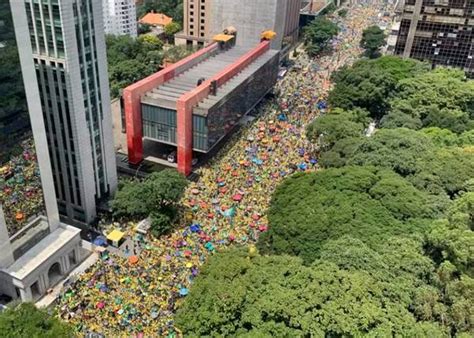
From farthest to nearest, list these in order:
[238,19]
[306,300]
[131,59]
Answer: [238,19], [131,59], [306,300]

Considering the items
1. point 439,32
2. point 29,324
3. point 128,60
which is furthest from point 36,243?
point 439,32

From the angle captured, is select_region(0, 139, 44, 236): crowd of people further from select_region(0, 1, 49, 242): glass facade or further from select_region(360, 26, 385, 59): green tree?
select_region(360, 26, 385, 59): green tree

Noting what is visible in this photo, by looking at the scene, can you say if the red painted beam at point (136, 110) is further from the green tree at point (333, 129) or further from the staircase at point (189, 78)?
the green tree at point (333, 129)

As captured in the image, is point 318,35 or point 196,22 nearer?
point 196,22

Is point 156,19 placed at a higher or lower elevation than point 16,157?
lower

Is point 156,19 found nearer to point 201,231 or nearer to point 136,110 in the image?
point 136,110

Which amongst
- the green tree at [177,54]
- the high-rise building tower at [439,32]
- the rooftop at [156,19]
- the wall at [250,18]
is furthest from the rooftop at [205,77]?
the rooftop at [156,19]

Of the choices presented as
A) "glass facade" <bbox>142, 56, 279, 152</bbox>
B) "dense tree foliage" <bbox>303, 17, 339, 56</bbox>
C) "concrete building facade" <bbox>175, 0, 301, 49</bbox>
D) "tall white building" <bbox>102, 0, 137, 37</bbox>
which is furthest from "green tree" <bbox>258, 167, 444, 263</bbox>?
"tall white building" <bbox>102, 0, 137, 37</bbox>
